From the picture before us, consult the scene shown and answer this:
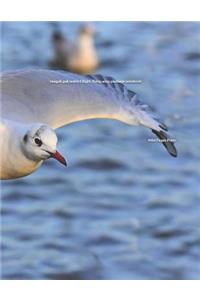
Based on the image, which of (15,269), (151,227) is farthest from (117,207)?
(15,269)

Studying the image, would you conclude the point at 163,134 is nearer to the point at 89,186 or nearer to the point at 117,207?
the point at 117,207

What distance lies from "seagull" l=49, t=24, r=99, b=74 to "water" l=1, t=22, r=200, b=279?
4 centimetres

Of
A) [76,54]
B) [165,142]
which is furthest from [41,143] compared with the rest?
[76,54]

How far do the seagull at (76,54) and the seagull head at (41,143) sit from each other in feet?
5.23

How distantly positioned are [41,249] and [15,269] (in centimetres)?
25

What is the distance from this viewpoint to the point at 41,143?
3.38 m

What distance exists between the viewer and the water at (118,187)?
4641 mm

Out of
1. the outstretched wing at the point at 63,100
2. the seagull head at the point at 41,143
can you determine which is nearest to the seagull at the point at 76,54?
the outstretched wing at the point at 63,100

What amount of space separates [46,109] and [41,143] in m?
0.20

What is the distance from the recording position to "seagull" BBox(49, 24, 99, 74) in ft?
17.0

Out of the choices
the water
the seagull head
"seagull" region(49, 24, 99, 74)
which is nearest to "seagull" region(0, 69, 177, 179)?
the seagull head

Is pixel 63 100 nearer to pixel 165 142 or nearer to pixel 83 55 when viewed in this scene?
pixel 165 142

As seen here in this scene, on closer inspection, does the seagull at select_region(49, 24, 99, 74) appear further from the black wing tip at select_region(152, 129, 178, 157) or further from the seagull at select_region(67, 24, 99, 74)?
the black wing tip at select_region(152, 129, 178, 157)

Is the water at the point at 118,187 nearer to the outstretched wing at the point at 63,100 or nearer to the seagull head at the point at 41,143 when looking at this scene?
the outstretched wing at the point at 63,100
